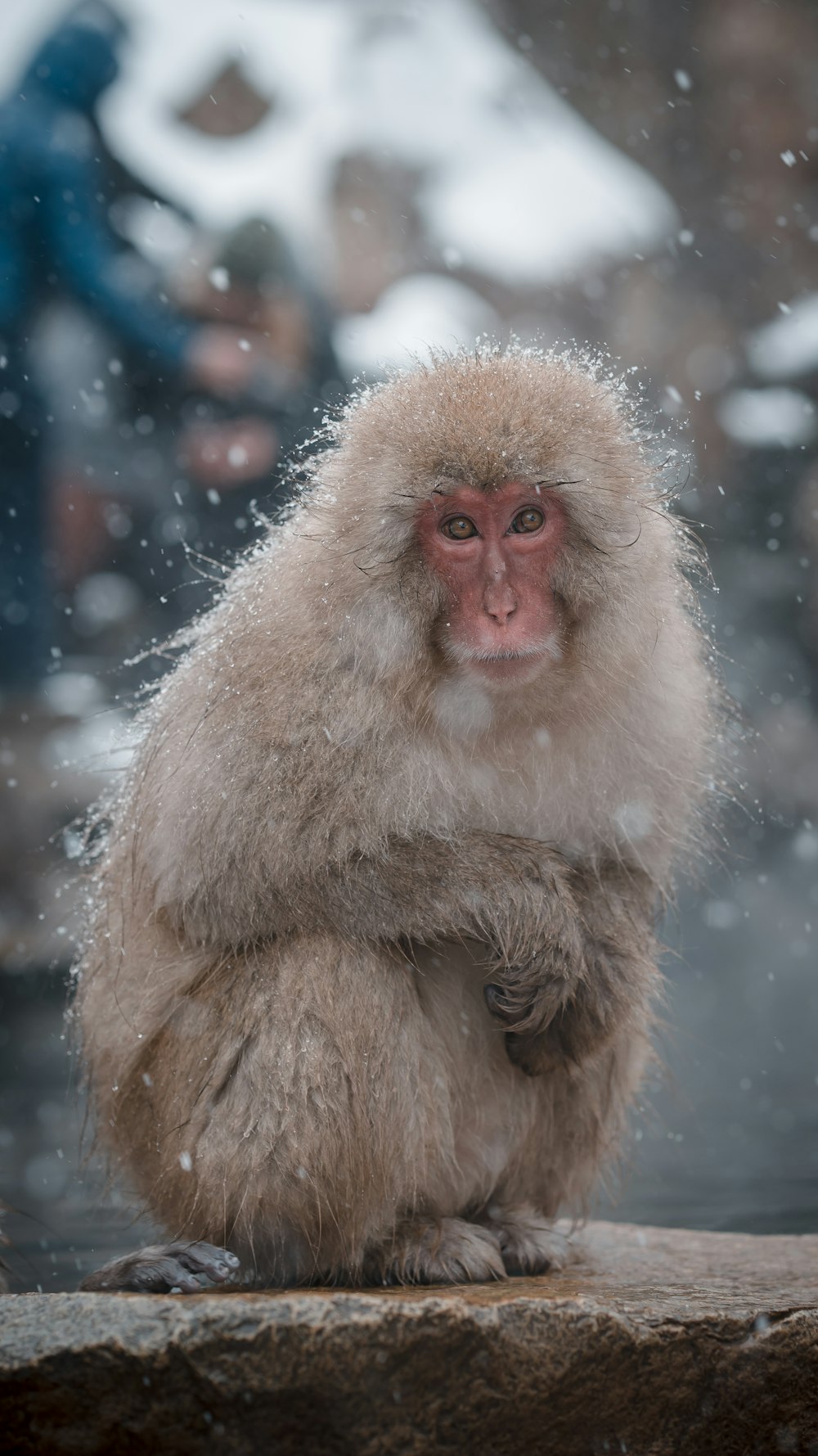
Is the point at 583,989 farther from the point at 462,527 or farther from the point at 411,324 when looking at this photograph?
the point at 411,324

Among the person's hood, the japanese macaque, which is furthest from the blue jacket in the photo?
the japanese macaque

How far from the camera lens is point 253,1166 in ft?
8.62

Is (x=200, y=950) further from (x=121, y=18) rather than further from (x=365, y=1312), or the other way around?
(x=121, y=18)

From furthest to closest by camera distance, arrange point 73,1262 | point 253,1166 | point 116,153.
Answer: point 116,153
point 73,1262
point 253,1166

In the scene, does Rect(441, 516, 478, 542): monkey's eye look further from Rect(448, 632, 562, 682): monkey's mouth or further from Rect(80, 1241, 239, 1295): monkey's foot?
Rect(80, 1241, 239, 1295): monkey's foot

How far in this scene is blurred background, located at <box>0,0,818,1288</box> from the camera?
5184 mm

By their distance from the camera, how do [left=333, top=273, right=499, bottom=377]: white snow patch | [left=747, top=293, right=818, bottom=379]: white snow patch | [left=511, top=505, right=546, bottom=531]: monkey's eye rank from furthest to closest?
[left=747, top=293, right=818, bottom=379]: white snow patch, [left=333, top=273, right=499, bottom=377]: white snow patch, [left=511, top=505, right=546, bottom=531]: monkey's eye

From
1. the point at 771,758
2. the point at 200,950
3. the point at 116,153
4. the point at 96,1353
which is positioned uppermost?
the point at 116,153

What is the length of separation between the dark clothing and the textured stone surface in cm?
456

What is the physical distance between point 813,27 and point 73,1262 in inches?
377

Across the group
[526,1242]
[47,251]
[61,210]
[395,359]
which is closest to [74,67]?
[61,210]

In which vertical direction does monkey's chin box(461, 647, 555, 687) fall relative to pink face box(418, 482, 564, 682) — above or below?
below

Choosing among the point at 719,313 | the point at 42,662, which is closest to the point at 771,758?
the point at 719,313

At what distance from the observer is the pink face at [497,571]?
2.73 metres
